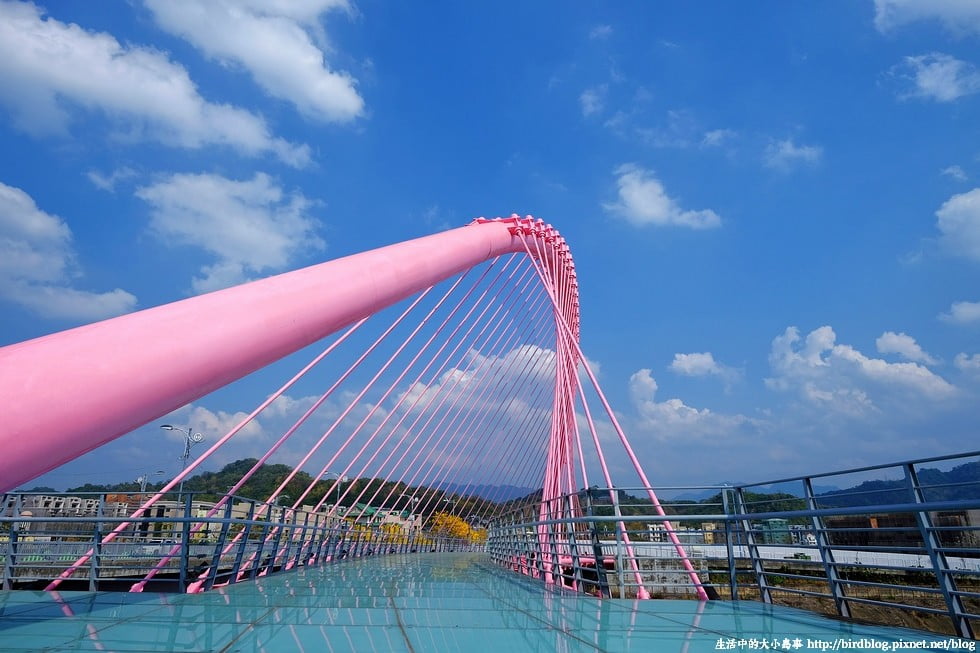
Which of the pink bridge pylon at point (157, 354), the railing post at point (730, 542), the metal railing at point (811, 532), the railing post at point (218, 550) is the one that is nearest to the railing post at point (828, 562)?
the metal railing at point (811, 532)

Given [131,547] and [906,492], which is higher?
[906,492]

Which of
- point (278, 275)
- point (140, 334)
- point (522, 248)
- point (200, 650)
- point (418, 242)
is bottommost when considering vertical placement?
point (200, 650)

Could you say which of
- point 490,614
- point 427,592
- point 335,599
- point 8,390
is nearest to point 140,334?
point 8,390

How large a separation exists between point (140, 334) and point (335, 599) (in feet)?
14.7

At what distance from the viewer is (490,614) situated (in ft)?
18.0

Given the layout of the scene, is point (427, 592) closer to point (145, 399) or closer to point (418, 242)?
point (418, 242)

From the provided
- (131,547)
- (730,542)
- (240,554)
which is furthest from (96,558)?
(730,542)

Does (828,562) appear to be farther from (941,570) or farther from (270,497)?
(270,497)

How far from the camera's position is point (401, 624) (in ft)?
15.7

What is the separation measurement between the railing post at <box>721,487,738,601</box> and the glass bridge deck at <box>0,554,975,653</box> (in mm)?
272

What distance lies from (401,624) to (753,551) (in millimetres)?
3794

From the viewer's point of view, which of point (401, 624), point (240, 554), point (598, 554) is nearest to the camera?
point (401, 624)

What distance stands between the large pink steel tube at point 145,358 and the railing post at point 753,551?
4.65 m

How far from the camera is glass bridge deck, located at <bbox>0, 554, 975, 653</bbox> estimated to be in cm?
398
